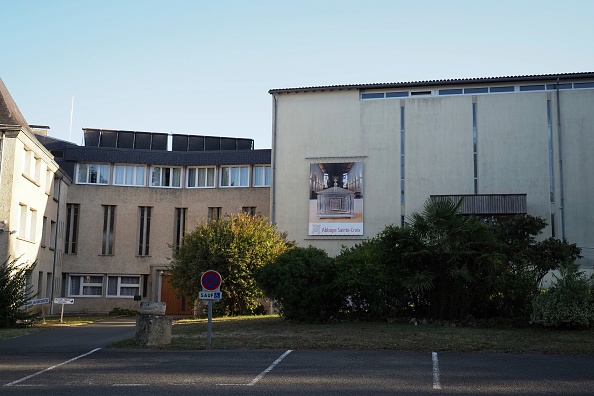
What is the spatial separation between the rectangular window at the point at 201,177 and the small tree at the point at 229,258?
1183 centimetres

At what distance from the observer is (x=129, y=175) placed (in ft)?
139

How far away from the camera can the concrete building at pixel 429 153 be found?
35.8 metres

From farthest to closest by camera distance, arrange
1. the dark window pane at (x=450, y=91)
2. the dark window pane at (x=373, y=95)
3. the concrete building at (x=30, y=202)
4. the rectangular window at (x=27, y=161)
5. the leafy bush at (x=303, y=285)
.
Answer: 1. the dark window pane at (x=373, y=95)
2. the dark window pane at (x=450, y=91)
3. the rectangular window at (x=27, y=161)
4. the concrete building at (x=30, y=202)
5. the leafy bush at (x=303, y=285)

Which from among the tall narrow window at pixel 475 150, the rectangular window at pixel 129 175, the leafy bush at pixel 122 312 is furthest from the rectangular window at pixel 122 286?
the tall narrow window at pixel 475 150

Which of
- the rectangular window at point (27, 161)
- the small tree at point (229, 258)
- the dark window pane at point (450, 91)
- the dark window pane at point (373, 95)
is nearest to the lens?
the small tree at point (229, 258)

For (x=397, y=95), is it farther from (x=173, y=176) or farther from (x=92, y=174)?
(x=92, y=174)

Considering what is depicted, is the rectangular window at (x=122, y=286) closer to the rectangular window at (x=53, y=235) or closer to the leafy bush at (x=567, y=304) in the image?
the rectangular window at (x=53, y=235)

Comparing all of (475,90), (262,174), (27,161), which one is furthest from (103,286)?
(475,90)

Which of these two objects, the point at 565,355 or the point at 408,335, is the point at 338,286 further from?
the point at 565,355

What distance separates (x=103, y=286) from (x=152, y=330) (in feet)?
87.7

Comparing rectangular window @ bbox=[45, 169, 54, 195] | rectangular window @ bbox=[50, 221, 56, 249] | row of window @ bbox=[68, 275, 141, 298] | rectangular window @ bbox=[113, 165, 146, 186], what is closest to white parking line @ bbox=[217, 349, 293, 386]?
rectangular window @ bbox=[45, 169, 54, 195]

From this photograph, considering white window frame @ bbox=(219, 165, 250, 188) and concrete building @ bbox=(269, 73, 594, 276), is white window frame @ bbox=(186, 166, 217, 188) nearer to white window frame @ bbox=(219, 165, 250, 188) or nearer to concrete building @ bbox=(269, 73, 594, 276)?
white window frame @ bbox=(219, 165, 250, 188)

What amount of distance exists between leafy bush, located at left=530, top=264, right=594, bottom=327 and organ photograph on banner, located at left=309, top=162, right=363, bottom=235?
19205 mm

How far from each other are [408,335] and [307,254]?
6.39m
